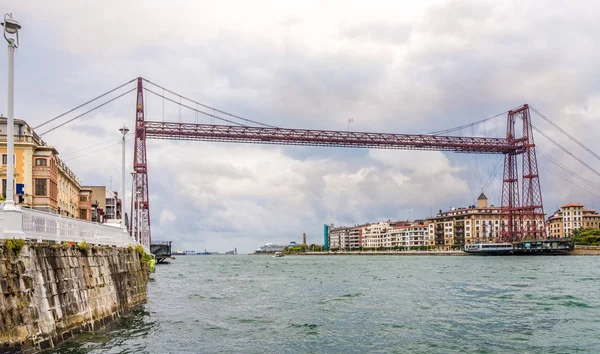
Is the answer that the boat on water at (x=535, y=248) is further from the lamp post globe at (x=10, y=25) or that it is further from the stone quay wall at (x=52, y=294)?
the lamp post globe at (x=10, y=25)

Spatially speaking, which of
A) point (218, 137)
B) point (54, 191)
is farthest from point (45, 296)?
point (218, 137)

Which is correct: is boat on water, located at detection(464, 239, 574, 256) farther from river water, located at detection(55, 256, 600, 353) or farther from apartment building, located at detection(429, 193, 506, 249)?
river water, located at detection(55, 256, 600, 353)

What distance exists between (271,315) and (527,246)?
99597 millimetres

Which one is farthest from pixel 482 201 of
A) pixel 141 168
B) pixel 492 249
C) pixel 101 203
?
pixel 141 168

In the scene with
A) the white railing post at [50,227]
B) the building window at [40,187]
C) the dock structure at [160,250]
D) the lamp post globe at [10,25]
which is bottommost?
the dock structure at [160,250]

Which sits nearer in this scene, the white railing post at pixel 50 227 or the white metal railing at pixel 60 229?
the white railing post at pixel 50 227

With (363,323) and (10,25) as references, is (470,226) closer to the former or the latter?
(363,323)

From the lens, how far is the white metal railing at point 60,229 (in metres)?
13.2

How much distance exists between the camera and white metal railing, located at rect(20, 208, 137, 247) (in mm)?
13227

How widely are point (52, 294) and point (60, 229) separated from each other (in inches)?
102

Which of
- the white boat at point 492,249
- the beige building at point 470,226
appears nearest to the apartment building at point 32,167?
the white boat at point 492,249

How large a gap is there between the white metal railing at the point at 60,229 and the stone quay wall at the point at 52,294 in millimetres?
347

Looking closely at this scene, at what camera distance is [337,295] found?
3328cm

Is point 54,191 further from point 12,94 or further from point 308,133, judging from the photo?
point 308,133
